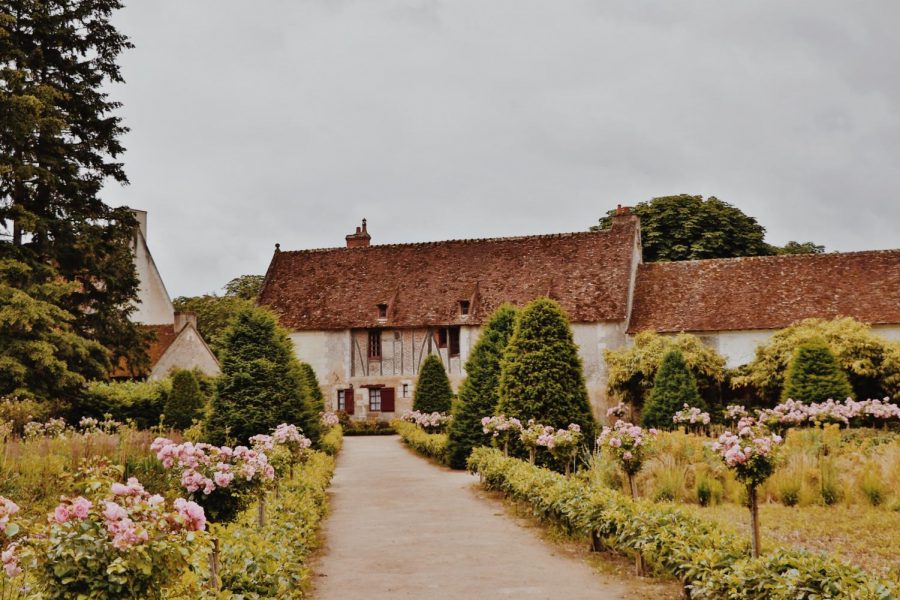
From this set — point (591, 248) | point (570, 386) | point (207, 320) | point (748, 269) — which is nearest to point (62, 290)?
point (570, 386)

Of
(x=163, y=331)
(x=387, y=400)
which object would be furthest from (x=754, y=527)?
(x=163, y=331)

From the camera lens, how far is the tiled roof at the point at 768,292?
30.0 meters

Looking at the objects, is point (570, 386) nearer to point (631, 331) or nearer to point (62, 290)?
point (62, 290)

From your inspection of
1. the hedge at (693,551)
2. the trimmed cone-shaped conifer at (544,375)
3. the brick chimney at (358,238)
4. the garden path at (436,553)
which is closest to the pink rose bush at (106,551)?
the garden path at (436,553)

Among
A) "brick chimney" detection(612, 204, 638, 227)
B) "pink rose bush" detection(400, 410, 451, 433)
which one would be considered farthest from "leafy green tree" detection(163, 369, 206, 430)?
"brick chimney" detection(612, 204, 638, 227)

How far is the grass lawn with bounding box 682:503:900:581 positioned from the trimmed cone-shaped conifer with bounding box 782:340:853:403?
10405mm

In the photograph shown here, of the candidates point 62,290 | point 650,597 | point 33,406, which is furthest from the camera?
point 62,290

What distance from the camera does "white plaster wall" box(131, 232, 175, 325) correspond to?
126ft

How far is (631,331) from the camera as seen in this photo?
32.5m

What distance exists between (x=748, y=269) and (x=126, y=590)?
3247cm

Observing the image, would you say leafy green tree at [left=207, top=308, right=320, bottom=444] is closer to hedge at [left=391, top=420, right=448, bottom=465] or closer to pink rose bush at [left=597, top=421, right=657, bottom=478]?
hedge at [left=391, top=420, right=448, bottom=465]

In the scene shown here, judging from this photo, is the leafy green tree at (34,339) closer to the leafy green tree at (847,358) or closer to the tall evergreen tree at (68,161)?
the tall evergreen tree at (68,161)

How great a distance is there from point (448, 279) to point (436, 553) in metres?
→ 28.7

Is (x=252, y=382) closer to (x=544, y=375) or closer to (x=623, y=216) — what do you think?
(x=544, y=375)
